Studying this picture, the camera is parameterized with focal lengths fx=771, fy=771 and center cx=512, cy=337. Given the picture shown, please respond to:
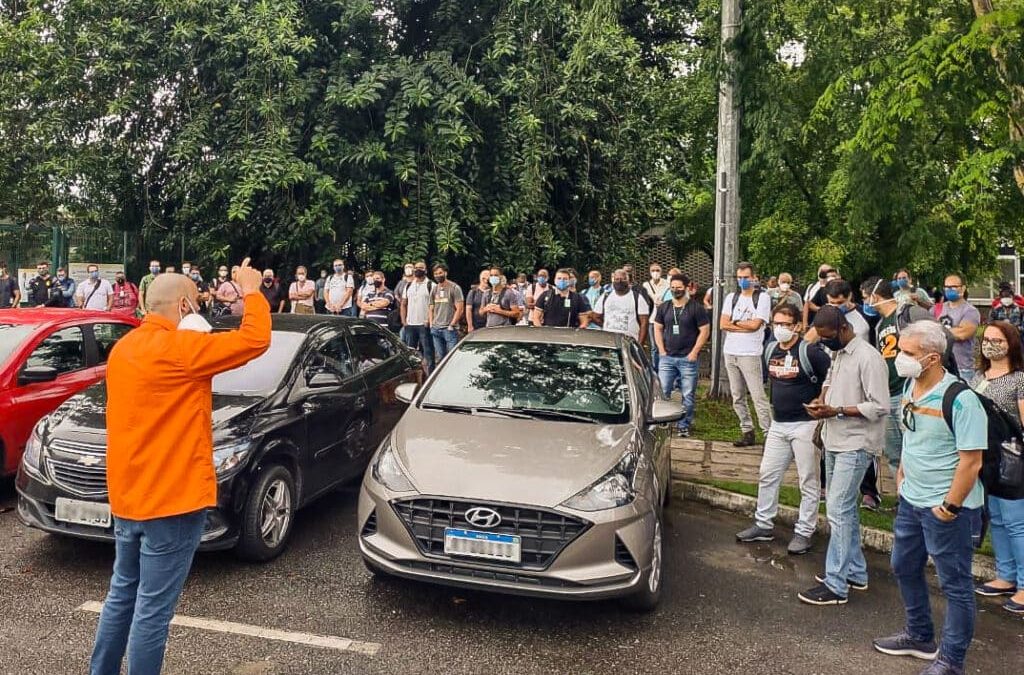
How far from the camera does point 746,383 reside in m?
8.33

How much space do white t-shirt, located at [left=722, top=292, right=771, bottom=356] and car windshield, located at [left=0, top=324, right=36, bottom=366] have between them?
6.60 metres

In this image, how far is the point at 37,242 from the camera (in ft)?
52.6

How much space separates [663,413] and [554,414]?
706 millimetres

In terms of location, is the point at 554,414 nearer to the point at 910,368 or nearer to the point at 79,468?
the point at 910,368

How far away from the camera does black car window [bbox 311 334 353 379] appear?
5980mm

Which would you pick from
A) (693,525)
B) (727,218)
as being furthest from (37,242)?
(693,525)

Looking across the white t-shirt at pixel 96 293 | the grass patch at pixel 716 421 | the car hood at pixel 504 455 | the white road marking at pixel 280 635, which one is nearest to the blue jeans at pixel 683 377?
the grass patch at pixel 716 421

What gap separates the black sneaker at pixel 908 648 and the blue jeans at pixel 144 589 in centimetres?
348

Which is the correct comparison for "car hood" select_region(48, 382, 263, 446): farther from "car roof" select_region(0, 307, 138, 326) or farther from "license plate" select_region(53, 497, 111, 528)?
"car roof" select_region(0, 307, 138, 326)

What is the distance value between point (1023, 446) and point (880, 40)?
34.2 feet

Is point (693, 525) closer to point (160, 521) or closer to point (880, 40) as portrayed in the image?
point (160, 521)

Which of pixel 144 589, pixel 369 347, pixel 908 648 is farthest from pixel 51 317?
pixel 908 648

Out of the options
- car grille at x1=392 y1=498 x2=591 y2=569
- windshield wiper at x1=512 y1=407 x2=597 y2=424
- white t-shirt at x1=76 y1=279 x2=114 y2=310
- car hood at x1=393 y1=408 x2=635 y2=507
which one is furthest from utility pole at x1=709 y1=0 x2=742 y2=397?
white t-shirt at x1=76 y1=279 x2=114 y2=310

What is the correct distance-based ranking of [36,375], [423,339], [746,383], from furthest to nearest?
[423,339]
[746,383]
[36,375]
